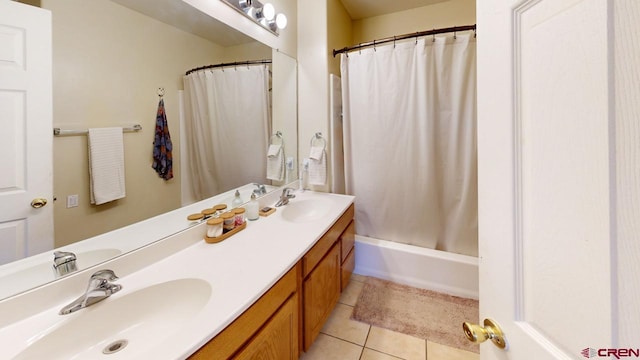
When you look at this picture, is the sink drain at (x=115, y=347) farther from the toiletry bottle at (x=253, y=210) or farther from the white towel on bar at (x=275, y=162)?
the white towel on bar at (x=275, y=162)

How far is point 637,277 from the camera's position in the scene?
32cm

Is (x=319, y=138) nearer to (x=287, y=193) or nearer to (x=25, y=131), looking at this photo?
(x=287, y=193)

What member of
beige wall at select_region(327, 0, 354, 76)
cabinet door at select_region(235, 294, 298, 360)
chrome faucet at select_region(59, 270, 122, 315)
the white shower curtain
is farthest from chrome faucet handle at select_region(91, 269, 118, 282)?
beige wall at select_region(327, 0, 354, 76)

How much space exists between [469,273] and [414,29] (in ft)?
7.43

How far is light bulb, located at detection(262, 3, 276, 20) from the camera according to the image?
5.82ft

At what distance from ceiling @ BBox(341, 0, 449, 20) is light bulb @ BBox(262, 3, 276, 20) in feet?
3.07

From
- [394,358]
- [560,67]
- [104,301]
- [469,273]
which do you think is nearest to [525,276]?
[560,67]

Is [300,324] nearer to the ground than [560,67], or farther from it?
nearer to the ground

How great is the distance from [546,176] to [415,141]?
1.77m

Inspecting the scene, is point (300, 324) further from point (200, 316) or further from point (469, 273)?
point (469, 273)

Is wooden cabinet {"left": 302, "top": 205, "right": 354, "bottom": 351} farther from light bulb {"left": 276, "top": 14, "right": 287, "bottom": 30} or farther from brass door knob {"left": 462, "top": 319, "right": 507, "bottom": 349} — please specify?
light bulb {"left": 276, "top": 14, "right": 287, "bottom": 30}

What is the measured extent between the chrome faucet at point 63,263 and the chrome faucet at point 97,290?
0.24 feet

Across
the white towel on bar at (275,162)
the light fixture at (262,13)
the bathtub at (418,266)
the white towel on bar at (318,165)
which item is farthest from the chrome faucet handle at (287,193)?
the light fixture at (262,13)

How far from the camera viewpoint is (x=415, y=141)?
2.15m
